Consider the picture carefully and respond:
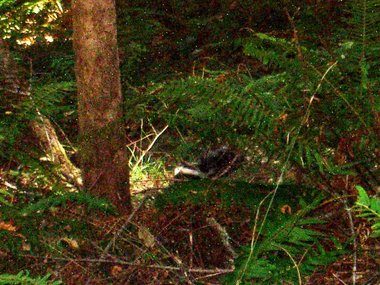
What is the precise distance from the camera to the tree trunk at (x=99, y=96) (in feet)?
11.7

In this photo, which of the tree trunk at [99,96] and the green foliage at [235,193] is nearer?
the green foliage at [235,193]

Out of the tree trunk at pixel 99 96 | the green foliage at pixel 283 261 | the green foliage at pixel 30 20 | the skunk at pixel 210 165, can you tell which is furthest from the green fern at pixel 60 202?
the green foliage at pixel 30 20

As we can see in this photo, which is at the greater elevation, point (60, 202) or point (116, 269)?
point (60, 202)

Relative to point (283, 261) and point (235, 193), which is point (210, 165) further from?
point (283, 261)

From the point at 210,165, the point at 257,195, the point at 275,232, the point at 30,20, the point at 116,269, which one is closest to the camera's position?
the point at 275,232

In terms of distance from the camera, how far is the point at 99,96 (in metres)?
3.62

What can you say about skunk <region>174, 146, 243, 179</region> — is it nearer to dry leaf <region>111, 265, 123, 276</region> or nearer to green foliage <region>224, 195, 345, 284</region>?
dry leaf <region>111, 265, 123, 276</region>

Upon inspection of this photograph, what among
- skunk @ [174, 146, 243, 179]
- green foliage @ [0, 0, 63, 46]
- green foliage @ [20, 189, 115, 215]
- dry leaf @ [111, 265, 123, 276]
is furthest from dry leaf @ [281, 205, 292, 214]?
green foliage @ [0, 0, 63, 46]

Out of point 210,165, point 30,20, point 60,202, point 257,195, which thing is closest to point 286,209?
point 257,195

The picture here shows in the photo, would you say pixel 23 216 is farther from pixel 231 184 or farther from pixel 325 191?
pixel 325 191

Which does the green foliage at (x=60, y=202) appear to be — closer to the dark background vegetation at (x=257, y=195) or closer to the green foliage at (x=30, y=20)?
the dark background vegetation at (x=257, y=195)

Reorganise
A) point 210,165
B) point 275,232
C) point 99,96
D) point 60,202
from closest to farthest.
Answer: point 275,232, point 60,202, point 99,96, point 210,165

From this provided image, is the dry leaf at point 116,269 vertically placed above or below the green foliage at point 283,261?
below

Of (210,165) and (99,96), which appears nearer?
(99,96)
